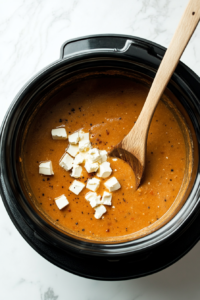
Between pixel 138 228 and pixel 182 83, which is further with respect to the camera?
pixel 138 228

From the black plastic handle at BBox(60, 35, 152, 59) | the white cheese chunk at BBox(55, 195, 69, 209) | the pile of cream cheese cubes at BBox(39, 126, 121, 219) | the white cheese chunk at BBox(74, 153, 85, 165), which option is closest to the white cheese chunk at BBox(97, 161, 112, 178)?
the pile of cream cheese cubes at BBox(39, 126, 121, 219)

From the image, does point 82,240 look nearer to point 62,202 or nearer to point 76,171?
point 62,202

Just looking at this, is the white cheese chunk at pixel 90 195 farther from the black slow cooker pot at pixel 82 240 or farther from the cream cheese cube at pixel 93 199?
the black slow cooker pot at pixel 82 240

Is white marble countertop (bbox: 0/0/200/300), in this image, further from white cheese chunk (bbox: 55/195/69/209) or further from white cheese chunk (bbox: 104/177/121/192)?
white cheese chunk (bbox: 104/177/121/192)

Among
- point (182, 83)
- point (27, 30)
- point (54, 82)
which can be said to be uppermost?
point (27, 30)

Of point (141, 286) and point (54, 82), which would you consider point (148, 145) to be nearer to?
point (54, 82)

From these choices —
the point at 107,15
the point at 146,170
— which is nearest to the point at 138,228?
the point at 146,170

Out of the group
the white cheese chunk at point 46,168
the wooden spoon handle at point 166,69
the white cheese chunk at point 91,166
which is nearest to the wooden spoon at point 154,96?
the wooden spoon handle at point 166,69
